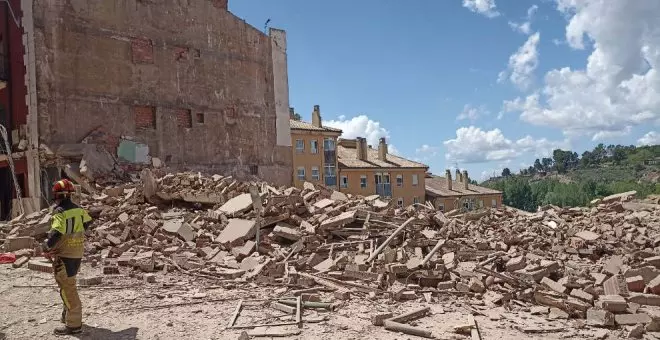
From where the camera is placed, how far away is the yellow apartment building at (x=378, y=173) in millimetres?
43688

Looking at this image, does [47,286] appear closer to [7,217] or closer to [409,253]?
[409,253]

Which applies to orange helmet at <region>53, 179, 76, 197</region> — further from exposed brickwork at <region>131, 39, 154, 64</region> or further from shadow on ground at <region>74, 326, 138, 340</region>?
exposed brickwork at <region>131, 39, 154, 64</region>

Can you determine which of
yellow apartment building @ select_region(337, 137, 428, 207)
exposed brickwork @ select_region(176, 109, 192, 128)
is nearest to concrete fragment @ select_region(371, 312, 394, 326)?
exposed brickwork @ select_region(176, 109, 192, 128)

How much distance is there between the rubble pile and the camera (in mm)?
7977

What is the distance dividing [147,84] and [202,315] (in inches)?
590

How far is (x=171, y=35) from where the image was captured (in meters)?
20.5

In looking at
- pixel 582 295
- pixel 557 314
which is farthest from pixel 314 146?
pixel 557 314

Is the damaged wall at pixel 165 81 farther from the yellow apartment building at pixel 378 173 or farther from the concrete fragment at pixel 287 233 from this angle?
the yellow apartment building at pixel 378 173

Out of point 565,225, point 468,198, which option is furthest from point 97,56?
point 468,198

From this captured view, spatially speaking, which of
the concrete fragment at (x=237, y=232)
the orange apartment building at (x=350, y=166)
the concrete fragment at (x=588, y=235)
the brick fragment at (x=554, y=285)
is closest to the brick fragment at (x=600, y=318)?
the brick fragment at (x=554, y=285)

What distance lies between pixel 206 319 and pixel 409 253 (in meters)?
4.66

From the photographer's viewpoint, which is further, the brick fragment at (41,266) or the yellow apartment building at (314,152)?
the yellow apartment building at (314,152)

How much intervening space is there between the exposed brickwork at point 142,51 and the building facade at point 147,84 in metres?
0.04

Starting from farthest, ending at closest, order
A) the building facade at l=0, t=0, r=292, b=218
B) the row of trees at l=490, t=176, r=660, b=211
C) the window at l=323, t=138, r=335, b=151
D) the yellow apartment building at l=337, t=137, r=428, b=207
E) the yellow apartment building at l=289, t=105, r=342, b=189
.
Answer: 1. the row of trees at l=490, t=176, r=660, b=211
2. the yellow apartment building at l=337, t=137, r=428, b=207
3. the window at l=323, t=138, r=335, b=151
4. the yellow apartment building at l=289, t=105, r=342, b=189
5. the building facade at l=0, t=0, r=292, b=218
